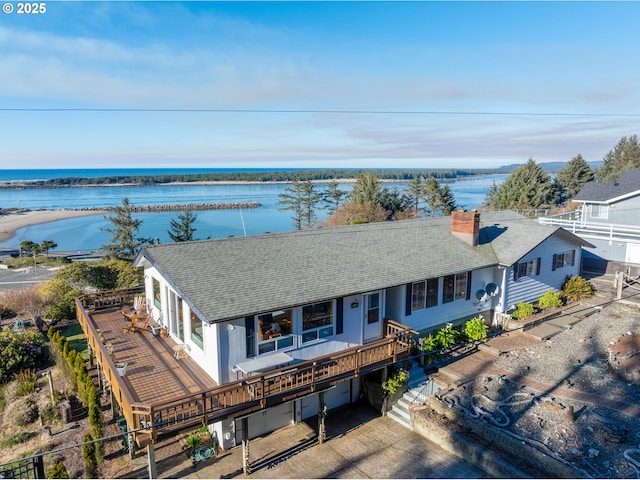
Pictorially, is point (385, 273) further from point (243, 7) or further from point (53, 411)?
point (243, 7)

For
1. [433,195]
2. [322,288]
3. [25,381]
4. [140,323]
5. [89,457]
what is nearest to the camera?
[89,457]

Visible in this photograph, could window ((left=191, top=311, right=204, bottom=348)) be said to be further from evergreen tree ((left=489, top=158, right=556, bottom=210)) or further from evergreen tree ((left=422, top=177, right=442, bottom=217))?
evergreen tree ((left=422, top=177, right=442, bottom=217))

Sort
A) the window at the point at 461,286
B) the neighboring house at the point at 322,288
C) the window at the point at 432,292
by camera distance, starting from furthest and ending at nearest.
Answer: the window at the point at 461,286, the window at the point at 432,292, the neighboring house at the point at 322,288

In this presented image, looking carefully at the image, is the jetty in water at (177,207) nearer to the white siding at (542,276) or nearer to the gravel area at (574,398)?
the white siding at (542,276)

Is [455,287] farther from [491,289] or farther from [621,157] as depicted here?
[621,157]

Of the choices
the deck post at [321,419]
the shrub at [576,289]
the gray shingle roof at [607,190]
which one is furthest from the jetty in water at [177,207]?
the deck post at [321,419]

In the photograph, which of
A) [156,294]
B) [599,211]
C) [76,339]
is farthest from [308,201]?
[156,294]
